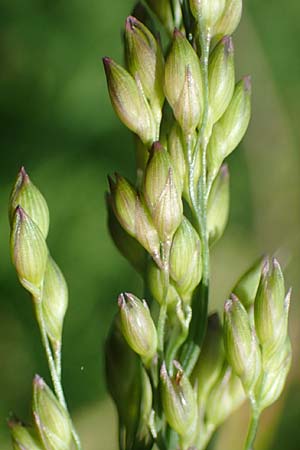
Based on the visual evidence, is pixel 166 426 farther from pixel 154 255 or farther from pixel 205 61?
pixel 205 61

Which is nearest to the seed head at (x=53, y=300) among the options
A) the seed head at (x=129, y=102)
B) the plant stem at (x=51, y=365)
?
the plant stem at (x=51, y=365)

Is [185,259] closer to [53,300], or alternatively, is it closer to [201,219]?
[201,219]

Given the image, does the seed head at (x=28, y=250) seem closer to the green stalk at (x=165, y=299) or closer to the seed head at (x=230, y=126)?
the green stalk at (x=165, y=299)

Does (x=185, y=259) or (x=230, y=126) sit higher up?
(x=230, y=126)

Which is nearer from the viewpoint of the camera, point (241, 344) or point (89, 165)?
point (241, 344)

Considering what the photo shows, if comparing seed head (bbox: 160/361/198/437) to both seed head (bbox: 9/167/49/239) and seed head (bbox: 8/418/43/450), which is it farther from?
seed head (bbox: 9/167/49/239)

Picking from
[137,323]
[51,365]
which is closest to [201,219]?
[137,323]

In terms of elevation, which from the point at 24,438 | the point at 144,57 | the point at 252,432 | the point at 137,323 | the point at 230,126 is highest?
the point at 144,57

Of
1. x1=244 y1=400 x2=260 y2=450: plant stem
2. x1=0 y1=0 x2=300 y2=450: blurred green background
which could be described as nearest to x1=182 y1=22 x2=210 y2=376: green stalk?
x1=244 y1=400 x2=260 y2=450: plant stem

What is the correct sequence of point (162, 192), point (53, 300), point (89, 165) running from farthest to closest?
point (89, 165), point (53, 300), point (162, 192)
